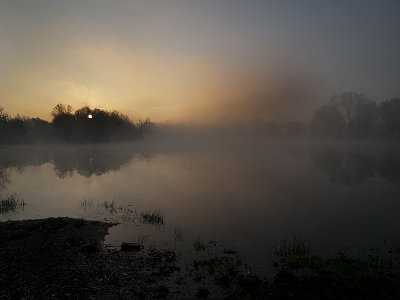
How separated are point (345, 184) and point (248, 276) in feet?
114

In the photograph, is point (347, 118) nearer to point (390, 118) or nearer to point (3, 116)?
point (390, 118)

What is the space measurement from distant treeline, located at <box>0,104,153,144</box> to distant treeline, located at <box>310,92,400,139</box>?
11775 centimetres

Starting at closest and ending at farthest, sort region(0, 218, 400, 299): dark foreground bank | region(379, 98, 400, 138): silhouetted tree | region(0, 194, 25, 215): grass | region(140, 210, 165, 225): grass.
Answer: region(0, 218, 400, 299): dark foreground bank < region(140, 210, 165, 225): grass < region(0, 194, 25, 215): grass < region(379, 98, 400, 138): silhouetted tree

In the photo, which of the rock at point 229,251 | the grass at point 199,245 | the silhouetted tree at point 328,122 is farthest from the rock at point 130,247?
the silhouetted tree at point 328,122

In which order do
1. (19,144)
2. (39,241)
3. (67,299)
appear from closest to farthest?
(67,299), (39,241), (19,144)

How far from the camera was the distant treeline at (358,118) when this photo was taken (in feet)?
376

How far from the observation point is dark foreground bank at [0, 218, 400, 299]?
10797 millimetres

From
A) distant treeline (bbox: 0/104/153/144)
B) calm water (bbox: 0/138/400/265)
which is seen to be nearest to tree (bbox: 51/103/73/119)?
distant treeline (bbox: 0/104/153/144)

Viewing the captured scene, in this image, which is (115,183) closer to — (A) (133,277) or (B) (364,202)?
(A) (133,277)

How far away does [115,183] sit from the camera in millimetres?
43938

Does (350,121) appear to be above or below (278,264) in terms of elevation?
above

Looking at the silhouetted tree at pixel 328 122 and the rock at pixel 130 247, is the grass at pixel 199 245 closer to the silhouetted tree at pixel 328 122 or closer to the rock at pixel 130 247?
the rock at pixel 130 247

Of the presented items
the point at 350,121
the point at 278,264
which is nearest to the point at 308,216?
the point at 278,264

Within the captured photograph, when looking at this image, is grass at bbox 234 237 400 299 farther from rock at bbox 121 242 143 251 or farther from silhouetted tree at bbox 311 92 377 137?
silhouetted tree at bbox 311 92 377 137
